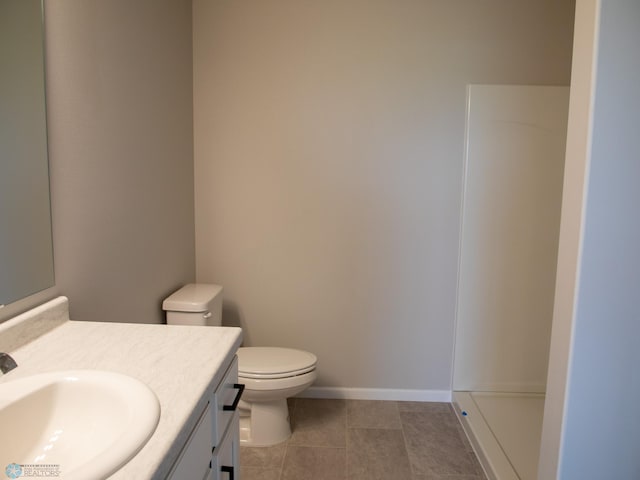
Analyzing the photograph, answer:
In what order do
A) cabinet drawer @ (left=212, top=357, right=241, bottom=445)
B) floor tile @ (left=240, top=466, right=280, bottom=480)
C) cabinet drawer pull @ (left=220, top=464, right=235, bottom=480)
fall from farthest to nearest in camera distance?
floor tile @ (left=240, top=466, right=280, bottom=480)
cabinet drawer pull @ (left=220, top=464, right=235, bottom=480)
cabinet drawer @ (left=212, top=357, right=241, bottom=445)

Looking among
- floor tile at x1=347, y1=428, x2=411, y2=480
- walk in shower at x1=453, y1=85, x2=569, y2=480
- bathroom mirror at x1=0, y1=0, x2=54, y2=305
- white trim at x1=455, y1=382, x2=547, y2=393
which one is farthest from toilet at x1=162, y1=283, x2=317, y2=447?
white trim at x1=455, y1=382, x2=547, y2=393

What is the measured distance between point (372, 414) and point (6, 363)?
6.72 ft

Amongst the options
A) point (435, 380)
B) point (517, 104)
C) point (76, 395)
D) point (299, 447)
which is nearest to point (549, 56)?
point (517, 104)

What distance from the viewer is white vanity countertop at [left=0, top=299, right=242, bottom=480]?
0.81 metres

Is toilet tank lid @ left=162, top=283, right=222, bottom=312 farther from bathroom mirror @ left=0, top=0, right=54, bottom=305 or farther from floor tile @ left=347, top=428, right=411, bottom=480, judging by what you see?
floor tile @ left=347, top=428, right=411, bottom=480

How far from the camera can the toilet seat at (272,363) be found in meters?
2.18

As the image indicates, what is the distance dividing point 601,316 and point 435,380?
1.55m

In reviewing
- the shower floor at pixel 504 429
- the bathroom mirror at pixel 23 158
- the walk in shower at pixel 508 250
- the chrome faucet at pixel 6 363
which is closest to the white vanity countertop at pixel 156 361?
the chrome faucet at pixel 6 363

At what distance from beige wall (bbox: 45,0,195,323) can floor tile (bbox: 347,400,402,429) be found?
125 centimetres

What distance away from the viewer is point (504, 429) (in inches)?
96.4

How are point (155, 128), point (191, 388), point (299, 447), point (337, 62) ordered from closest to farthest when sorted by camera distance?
point (191, 388) → point (155, 128) → point (299, 447) → point (337, 62)

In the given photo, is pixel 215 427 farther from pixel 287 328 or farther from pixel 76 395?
pixel 287 328

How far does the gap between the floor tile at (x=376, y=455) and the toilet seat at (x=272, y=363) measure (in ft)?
1.56

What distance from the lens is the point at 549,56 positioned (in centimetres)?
259
